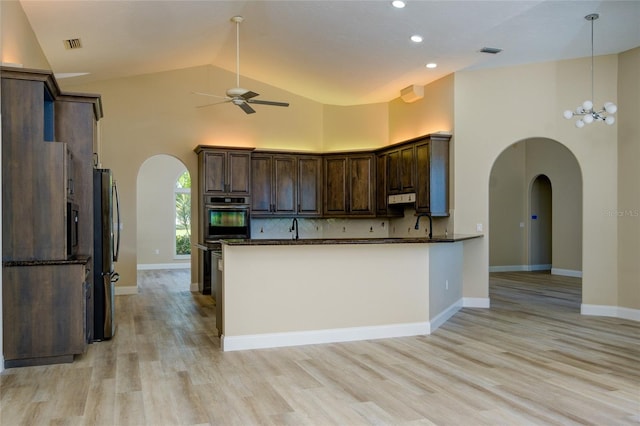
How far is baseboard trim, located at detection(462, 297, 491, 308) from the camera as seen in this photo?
6988mm

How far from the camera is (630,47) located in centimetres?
611

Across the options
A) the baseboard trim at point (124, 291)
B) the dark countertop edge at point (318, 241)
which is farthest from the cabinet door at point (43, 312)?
the baseboard trim at point (124, 291)

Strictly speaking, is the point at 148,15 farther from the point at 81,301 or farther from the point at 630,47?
the point at 630,47

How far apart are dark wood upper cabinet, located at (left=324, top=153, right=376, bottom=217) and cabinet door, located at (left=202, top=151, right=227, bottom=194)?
6.13 ft

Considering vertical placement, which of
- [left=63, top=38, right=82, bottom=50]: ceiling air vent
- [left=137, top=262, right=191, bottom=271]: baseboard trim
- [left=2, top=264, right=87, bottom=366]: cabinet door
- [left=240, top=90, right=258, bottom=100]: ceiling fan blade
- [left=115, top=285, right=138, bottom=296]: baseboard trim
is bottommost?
[left=137, top=262, right=191, bottom=271]: baseboard trim

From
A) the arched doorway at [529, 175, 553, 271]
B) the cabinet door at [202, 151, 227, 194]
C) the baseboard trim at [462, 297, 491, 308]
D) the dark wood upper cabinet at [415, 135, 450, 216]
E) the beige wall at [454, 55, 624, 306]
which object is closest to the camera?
the beige wall at [454, 55, 624, 306]

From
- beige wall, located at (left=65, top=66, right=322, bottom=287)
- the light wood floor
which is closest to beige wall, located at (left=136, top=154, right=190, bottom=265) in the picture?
beige wall, located at (left=65, top=66, right=322, bottom=287)

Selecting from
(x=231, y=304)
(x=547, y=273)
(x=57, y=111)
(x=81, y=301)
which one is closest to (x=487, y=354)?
(x=231, y=304)

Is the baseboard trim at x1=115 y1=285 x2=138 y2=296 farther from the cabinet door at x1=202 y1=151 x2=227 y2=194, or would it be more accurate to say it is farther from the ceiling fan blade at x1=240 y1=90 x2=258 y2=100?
the ceiling fan blade at x1=240 y1=90 x2=258 y2=100

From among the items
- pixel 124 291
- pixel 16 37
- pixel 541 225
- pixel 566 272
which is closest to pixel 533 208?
pixel 541 225

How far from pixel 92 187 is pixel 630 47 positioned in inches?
249

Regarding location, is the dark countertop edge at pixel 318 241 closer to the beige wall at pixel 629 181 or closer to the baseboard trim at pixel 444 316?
the baseboard trim at pixel 444 316

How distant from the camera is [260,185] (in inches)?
348

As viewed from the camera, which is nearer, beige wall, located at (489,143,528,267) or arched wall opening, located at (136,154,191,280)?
beige wall, located at (489,143,528,267)
